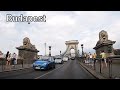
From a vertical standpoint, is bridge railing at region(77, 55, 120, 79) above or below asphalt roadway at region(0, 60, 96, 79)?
above

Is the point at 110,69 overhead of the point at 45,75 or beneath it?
overhead

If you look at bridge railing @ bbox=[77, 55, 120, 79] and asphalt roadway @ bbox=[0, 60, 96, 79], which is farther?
asphalt roadway @ bbox=[0, 60, 96, 79]

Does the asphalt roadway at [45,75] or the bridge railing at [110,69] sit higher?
the bridge railing at [110,69]

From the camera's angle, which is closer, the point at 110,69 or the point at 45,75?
the point at 110,69

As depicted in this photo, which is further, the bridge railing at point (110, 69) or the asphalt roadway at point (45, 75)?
the asphalt roadway at point (45, 75)
